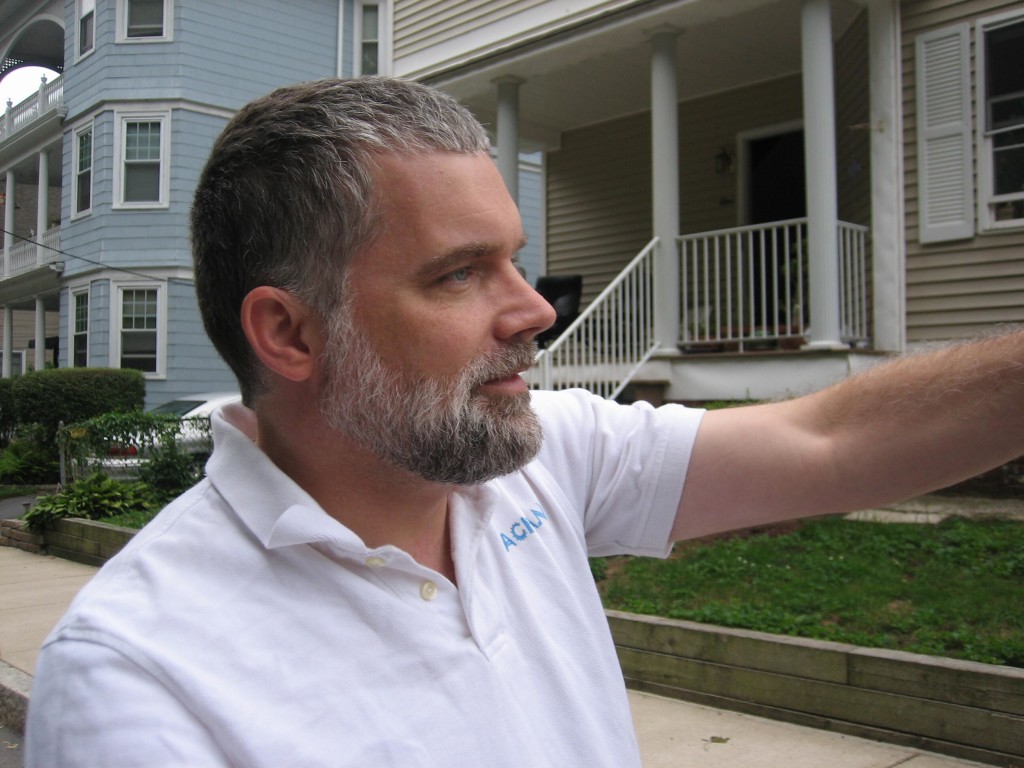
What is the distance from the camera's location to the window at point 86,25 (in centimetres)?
1880

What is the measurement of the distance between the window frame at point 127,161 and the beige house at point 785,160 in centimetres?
787

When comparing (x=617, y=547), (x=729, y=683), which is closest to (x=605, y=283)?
(x=729, y=683)

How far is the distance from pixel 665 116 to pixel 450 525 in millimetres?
8145

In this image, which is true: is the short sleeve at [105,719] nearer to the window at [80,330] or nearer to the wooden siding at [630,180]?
the wooden siding at [630,180]

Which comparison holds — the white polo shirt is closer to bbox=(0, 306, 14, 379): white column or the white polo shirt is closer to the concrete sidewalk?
the concrete sidewalk

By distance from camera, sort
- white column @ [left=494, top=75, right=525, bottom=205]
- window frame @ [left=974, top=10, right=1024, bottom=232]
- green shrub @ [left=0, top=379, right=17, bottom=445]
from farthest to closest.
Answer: green shrub @ [left=0, top=379, right=17, bottom=445] < white column @ [left=494, top=75, right=525, bottom=205] < window frame @ [left=974, top=10, right=1024, bottom=232]

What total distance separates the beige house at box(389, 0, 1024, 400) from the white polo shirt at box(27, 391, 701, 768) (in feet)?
21.9

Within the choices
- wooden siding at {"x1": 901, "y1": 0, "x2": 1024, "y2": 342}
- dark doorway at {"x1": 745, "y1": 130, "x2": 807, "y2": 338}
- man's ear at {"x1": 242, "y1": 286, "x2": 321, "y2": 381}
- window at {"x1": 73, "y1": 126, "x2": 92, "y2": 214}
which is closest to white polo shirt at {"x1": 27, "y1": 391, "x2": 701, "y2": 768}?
man's ear at {"x1": 242, "y1": 286, "x2": 321, "y2": 381}

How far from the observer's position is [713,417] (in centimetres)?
183

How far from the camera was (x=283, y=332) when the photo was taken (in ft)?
4.88

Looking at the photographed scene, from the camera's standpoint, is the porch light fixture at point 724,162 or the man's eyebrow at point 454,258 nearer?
the man's eyebrow at point 454,258

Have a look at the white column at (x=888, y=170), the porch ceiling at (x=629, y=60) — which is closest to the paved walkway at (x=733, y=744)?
the white column at (x=888, y=170)

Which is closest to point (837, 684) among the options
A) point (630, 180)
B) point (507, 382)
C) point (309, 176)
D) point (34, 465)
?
point (507, 382)

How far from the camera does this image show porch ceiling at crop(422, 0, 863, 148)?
9000 millimetres
